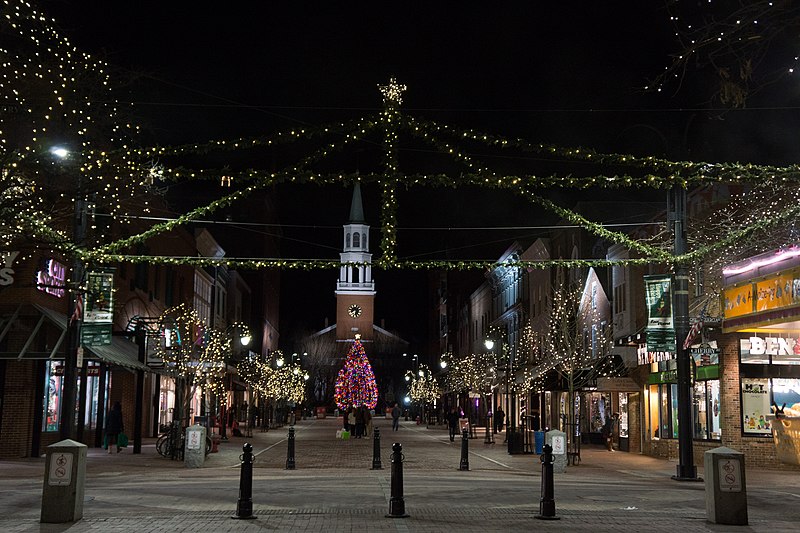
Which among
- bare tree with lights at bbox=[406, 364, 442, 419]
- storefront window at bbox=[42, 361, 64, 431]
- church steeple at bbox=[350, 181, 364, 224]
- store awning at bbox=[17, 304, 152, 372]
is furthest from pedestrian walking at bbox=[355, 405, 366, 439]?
church steeple at bbox=[350, 181, 364, 224]

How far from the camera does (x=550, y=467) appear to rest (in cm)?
1387

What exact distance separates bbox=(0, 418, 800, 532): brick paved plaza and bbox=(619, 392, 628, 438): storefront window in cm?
776

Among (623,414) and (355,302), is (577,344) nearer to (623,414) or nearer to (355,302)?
(623,414)

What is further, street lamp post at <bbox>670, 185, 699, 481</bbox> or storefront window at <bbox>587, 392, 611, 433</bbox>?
storefront window at <bbox>587, 392, 611, 433</bbox>

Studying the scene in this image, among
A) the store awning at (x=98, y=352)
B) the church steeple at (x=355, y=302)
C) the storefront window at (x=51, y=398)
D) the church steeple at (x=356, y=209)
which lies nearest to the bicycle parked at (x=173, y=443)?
the store awning at (x=98, y=352)

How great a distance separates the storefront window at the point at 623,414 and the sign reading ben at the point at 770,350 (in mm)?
9778

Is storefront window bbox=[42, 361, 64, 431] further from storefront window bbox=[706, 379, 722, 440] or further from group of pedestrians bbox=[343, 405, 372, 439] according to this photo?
storefront window bbox=[706, 379, 722, 440]

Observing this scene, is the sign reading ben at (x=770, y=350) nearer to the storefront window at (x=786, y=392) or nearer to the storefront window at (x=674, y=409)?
the storefront window at (x=786, y=392)

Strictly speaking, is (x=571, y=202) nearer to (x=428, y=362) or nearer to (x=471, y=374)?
(x=471, y=374)

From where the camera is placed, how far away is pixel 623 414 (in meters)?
37.1

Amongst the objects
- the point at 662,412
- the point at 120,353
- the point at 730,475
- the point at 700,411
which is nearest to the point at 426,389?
the point at 662,412

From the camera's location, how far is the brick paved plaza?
13.4 m

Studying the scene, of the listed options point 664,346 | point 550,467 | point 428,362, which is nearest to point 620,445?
point 664,346

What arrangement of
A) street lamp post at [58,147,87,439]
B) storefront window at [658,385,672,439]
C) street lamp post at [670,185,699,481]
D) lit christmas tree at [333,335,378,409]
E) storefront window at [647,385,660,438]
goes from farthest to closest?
lit christmas tree at [333,335,378,409] < storefront window at [647,385,660,438] < storefront window at [658,385,672,439] < street lamp post at [670,185,699,481] < street lamp post at [58,147,87,439]
